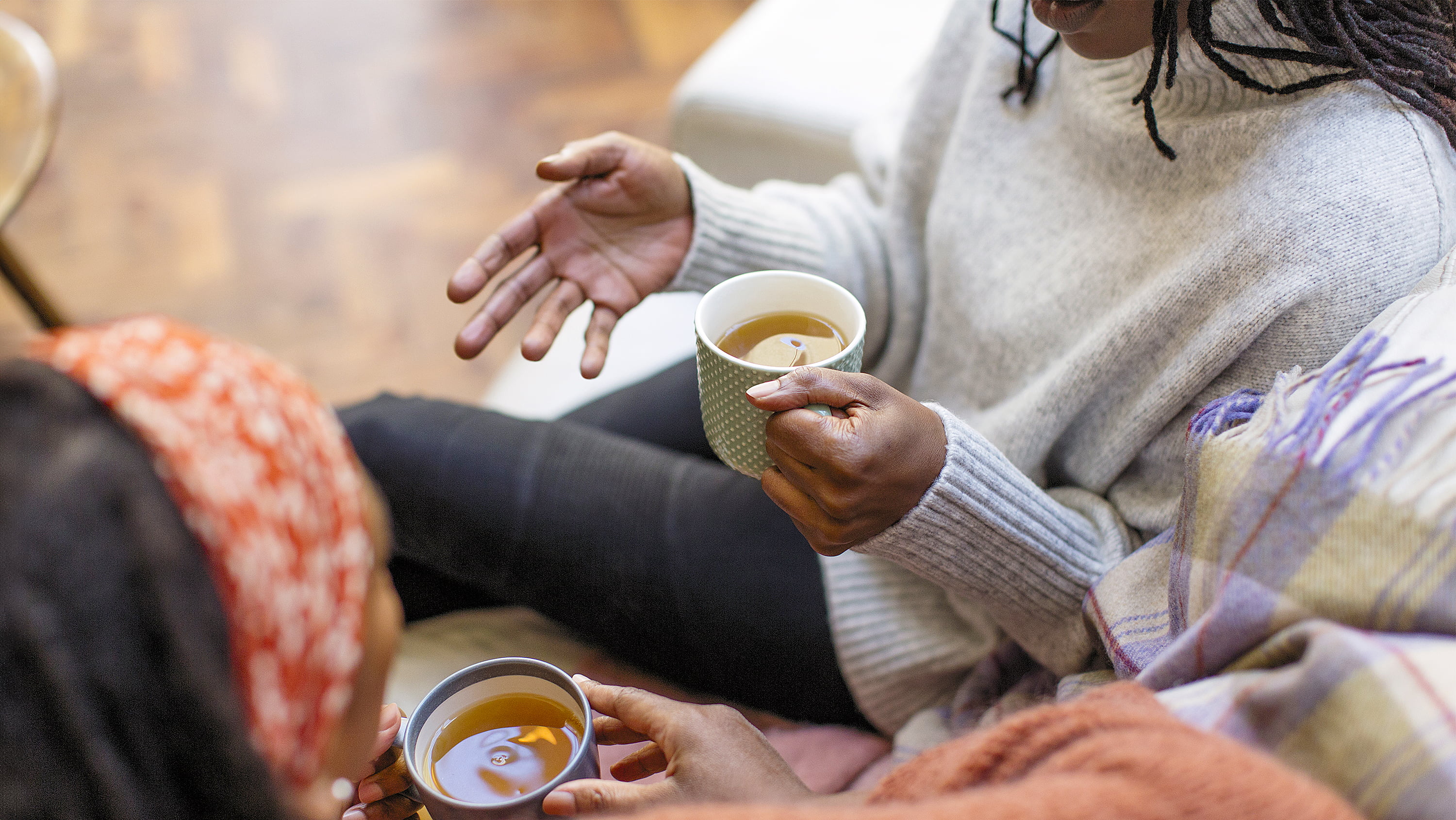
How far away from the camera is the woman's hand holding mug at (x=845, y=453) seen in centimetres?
59

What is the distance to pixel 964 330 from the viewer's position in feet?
2.87

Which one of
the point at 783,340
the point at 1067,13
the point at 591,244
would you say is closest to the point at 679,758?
the point at 783,340

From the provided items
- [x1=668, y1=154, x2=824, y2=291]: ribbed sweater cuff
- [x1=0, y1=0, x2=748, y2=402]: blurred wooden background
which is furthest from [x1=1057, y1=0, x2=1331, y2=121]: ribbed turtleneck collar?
[x1=0, y1=0, x2=748, y2=402]: blurred wooden background

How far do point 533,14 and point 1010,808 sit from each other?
2.46 meters

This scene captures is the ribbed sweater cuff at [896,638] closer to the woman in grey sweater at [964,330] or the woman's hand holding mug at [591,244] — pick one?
the woman in grey sweater at [964,330]

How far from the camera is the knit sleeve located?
87 cm

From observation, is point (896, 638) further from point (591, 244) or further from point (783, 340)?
point (591, 244)

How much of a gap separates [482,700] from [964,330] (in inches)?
21.1

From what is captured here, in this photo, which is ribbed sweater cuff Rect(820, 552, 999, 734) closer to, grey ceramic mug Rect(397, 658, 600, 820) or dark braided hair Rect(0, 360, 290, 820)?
grey ceramic mug Rect(397, 658, 600, 820)

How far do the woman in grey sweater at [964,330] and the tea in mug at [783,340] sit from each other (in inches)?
2.2

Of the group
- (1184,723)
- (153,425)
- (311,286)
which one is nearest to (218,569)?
(153,425)

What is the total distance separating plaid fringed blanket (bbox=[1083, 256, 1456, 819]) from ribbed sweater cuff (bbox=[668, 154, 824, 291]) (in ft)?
1.43

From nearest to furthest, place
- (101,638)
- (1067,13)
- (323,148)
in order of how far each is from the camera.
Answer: (101,638) < (1067,13) < (323,148)

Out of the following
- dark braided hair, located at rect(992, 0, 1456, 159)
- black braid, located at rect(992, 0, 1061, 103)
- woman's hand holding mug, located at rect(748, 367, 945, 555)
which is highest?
dark braided hair, located at rect(992, 0, 1456, 159)
